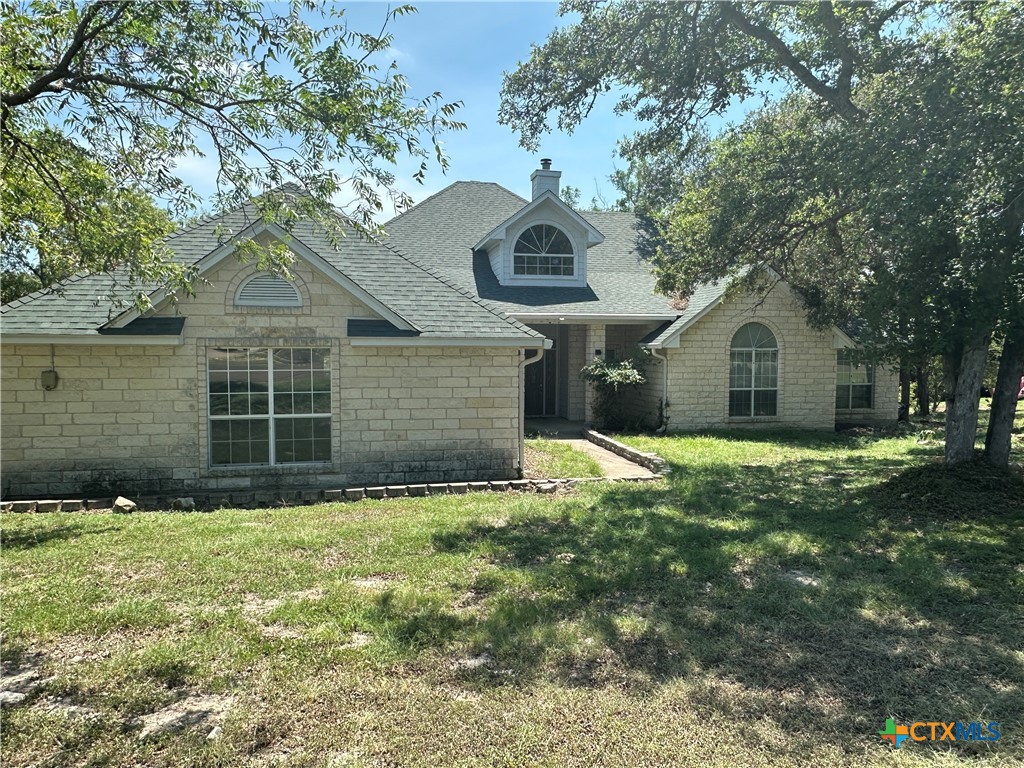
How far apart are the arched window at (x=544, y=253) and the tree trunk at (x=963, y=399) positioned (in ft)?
36.7

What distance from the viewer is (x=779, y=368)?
18.4 m

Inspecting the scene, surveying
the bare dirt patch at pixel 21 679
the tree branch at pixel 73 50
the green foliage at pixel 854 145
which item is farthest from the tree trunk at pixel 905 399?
the bare dirt patch at pixel 21 679

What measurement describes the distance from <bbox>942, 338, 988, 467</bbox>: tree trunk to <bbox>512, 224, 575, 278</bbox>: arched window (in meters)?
11.2

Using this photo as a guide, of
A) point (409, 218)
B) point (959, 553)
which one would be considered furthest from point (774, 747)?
point (409, 218)

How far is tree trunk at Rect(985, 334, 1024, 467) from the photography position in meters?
9.67

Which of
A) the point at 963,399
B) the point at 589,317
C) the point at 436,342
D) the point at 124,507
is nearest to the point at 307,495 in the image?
the point at 124,507

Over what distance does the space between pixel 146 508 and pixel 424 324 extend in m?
5.04

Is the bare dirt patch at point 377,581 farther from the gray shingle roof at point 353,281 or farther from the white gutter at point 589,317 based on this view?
the white gutter at point 589,317

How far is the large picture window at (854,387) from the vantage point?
19578 mm

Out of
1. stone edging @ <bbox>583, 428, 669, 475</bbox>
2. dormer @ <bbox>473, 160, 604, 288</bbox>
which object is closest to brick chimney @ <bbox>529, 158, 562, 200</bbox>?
dormer @ <bbox>473, 160, 604, 288</bbox>

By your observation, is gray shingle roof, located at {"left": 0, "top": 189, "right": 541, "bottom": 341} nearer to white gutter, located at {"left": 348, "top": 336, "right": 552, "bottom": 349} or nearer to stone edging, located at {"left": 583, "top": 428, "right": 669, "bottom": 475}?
white gutter, located at {"left": 348, "top": 336, "right": 552, "bottom": 349}

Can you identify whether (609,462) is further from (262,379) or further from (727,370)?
(262,379)

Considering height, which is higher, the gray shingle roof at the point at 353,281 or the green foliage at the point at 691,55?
the green foliage at the point at 691,55

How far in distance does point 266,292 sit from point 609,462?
7.16 metres
